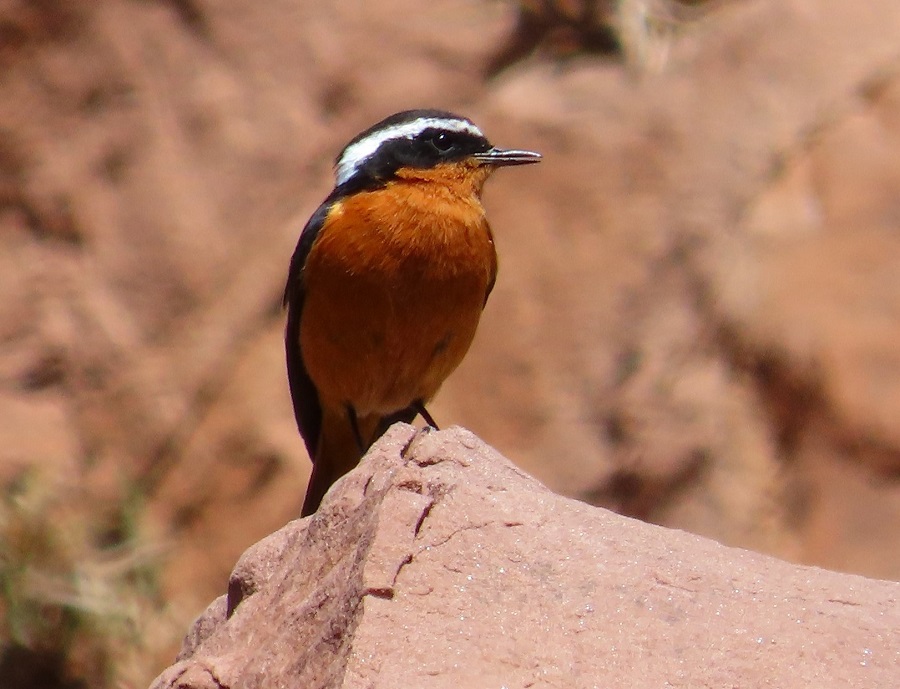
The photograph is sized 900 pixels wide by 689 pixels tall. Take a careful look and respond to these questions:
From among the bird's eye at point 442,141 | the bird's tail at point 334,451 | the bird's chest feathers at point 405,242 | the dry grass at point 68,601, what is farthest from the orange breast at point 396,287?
the dry grass at point 68,601

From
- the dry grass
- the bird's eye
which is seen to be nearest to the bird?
the bird's eye

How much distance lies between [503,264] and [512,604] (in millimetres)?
6474

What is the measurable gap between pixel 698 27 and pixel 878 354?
271 centimetres

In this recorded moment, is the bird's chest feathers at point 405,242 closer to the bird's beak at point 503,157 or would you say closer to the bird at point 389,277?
the bird at point 389,277

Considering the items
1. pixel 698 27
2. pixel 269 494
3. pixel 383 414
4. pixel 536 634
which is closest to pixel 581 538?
pixel 536 634

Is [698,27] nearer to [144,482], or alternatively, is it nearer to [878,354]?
[878,354]

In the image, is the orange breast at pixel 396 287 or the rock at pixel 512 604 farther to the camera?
the orange breast at pixel 396 287

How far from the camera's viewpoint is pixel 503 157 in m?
6.79

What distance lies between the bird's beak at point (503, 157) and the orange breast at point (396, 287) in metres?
0.17

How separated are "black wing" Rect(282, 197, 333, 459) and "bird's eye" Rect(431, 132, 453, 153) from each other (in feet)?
1.77

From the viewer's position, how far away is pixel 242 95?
10.2 meters

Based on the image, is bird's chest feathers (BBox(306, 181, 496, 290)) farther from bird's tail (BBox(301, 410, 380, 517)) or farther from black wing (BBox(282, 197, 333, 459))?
bird's tail (BBox(301, 410, 380, 517))

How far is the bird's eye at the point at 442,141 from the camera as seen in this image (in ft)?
22.0

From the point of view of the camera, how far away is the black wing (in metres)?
6.61
